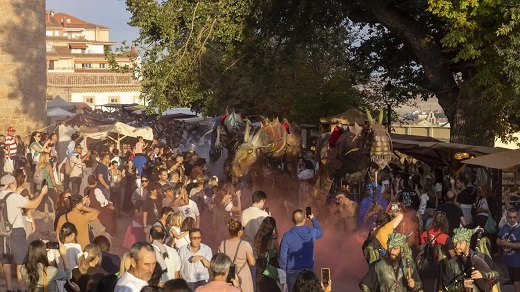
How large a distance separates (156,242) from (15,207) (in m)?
3.89

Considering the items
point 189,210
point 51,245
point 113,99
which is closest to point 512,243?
point 189,210

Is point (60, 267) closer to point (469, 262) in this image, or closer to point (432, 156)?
point (469, 262)

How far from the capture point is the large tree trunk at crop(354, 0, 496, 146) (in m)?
24.6

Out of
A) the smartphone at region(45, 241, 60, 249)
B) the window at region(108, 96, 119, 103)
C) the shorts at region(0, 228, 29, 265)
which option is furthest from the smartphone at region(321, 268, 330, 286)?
the window at region(108, 96, 119, 103)

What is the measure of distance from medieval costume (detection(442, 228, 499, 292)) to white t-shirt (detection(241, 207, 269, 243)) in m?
3.55

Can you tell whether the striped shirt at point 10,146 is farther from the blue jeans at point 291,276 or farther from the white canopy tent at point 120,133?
the blue jeans at point 291,276

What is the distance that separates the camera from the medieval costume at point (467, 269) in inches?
382

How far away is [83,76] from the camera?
10288cm

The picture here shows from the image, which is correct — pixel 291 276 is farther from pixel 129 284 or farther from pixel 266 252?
pixel 129 284

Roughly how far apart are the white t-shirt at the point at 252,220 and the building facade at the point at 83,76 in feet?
256

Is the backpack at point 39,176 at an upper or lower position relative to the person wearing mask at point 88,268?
upper

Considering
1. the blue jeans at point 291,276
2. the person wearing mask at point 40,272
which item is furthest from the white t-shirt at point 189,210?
the person wearing mask at point 40,272

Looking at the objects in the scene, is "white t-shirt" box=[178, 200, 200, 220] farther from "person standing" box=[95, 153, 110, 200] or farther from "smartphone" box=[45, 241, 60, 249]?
"person standing" box=[95, 153, 110, 200]

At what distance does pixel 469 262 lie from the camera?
390 inches
